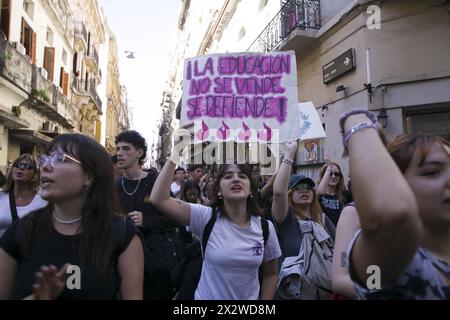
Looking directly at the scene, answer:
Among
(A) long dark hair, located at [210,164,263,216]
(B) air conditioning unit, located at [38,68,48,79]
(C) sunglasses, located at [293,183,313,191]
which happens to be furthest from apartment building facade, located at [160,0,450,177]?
(B) air conditioning unit, located at [38,68,48,79]

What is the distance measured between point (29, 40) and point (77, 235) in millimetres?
15120

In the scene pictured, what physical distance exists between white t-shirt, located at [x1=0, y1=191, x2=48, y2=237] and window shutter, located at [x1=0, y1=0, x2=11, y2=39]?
1072 cm

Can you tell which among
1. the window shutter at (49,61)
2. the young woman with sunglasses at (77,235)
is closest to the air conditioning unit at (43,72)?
the window shutter at (49,61)

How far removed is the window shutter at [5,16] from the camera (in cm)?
1203

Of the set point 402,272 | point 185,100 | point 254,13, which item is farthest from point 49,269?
point 254,13

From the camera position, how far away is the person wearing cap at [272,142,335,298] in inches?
118

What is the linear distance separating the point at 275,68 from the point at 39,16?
48.9ft

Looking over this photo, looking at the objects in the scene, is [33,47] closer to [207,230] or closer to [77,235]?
[207,230]

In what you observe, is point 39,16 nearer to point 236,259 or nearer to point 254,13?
point 254,13

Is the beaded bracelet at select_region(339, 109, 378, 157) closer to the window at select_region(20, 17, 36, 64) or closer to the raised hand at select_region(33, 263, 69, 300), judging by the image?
the raised hand at select_region(33, 263, 69, 300)

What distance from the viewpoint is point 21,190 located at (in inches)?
148

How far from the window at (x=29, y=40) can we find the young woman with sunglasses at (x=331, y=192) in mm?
13365

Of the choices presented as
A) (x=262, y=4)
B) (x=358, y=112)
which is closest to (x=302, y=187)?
(x=358, y=112)

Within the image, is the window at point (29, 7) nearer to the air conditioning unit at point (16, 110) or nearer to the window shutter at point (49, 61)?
the window shutter at point (49, 61)
